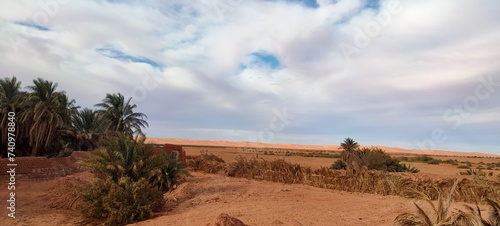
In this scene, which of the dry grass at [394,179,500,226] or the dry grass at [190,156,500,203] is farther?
the dry grass at [190,156,500,203]

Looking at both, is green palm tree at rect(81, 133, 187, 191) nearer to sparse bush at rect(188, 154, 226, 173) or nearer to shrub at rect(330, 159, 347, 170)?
sparse bush at rect(188, 154, 226, 173)

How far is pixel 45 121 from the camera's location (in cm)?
2966

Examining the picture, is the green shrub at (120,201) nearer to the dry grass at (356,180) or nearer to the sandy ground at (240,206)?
the sandy ground at (240,206)

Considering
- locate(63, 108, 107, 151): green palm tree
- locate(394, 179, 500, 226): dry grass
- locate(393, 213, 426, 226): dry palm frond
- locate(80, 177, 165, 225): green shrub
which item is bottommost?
locate(80, 177, 165, 225): green shrub

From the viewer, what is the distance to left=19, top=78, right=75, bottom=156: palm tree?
28906 mm

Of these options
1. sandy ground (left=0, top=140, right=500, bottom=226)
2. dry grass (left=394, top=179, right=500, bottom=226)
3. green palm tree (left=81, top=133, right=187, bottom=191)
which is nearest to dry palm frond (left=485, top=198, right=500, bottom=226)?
dry grass (left=394, top=179, right=500, bottom=226)

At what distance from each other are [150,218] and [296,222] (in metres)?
5.39

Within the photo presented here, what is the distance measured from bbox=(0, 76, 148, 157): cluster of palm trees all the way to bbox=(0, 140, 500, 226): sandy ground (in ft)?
32.7

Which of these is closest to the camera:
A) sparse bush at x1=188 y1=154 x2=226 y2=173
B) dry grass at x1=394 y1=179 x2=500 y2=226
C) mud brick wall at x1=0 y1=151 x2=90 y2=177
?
dry grass at x1=394 y1=179 x2=500 y2=226

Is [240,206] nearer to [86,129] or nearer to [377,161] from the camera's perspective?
[377,161]

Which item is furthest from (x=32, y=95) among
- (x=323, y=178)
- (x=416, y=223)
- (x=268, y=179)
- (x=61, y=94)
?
(x=416, y=223)

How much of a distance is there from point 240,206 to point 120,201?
402 centimetres

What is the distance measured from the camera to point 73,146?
115 ft

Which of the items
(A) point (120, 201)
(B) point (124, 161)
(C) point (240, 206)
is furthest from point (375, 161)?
(A) point (120, 201)
